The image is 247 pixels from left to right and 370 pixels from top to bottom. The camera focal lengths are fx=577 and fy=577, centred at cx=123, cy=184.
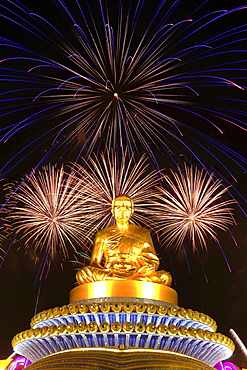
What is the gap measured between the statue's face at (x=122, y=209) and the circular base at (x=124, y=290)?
1.50m

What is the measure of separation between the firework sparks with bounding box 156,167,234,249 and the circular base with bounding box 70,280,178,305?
3.12m

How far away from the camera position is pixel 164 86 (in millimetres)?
9891

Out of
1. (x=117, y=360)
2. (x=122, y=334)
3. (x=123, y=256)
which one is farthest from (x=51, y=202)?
(x=117, y=360)

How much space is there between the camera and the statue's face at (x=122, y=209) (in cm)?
893

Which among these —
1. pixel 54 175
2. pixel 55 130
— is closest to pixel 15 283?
pixel 54 175

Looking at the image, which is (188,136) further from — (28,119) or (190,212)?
(28,119)

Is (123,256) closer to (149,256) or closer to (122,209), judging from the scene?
(149,256)

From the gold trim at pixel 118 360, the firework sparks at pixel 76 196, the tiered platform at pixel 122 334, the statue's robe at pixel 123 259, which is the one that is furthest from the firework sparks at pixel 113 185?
the gold trim at pixel 118 360

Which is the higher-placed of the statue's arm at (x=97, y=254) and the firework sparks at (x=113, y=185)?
the firework sparks at (x=113, y=185)

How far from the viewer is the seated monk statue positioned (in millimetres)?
7988

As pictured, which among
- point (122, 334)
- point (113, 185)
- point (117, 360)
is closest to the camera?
point (117, 360)

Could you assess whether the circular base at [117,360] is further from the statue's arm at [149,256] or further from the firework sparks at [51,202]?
the firework sparks at [51,202]

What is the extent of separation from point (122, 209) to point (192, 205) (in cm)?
229

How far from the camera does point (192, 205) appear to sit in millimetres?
10812
